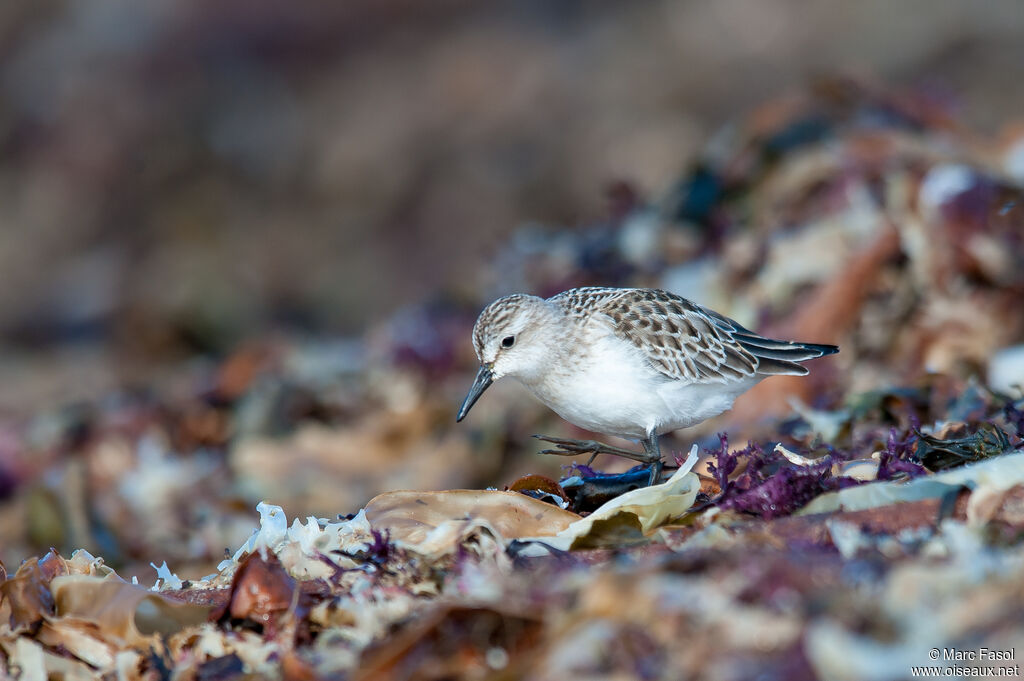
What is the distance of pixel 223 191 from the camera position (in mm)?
16203

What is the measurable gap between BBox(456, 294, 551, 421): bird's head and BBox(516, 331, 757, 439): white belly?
91mm

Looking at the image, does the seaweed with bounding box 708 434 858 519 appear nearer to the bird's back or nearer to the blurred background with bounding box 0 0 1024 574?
the bird's back

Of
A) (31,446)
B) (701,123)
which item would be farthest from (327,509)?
(701,123)

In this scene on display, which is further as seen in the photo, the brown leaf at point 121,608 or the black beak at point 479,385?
the black beak at point 479,385

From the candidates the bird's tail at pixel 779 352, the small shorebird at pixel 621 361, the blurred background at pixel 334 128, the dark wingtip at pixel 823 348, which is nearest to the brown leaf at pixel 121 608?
the small shorebird at pixel 621 361

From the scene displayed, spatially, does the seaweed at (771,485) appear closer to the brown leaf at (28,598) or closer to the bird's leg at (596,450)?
the bird's leg at (596,450)

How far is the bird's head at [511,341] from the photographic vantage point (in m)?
4.01

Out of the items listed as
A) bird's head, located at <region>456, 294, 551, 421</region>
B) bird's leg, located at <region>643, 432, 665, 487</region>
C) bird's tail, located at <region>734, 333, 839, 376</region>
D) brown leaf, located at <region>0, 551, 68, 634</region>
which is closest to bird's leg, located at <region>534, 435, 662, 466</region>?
bird's leg, located at <region>643, 432, 665, 487</region>

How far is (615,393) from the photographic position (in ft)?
12.7

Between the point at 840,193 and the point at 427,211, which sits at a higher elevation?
the point at 840,193

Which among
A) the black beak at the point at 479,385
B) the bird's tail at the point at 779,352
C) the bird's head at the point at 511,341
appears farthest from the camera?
the bird's tail at the point at 779,352

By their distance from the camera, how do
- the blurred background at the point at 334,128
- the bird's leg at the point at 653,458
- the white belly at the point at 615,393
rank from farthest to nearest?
the blurred background at the point at 334,128, the white belly at the point at 615,393, the bird's leg at the point at 653,458

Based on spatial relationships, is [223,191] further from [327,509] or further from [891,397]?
[891,397]

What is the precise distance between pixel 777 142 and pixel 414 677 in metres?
6.00
